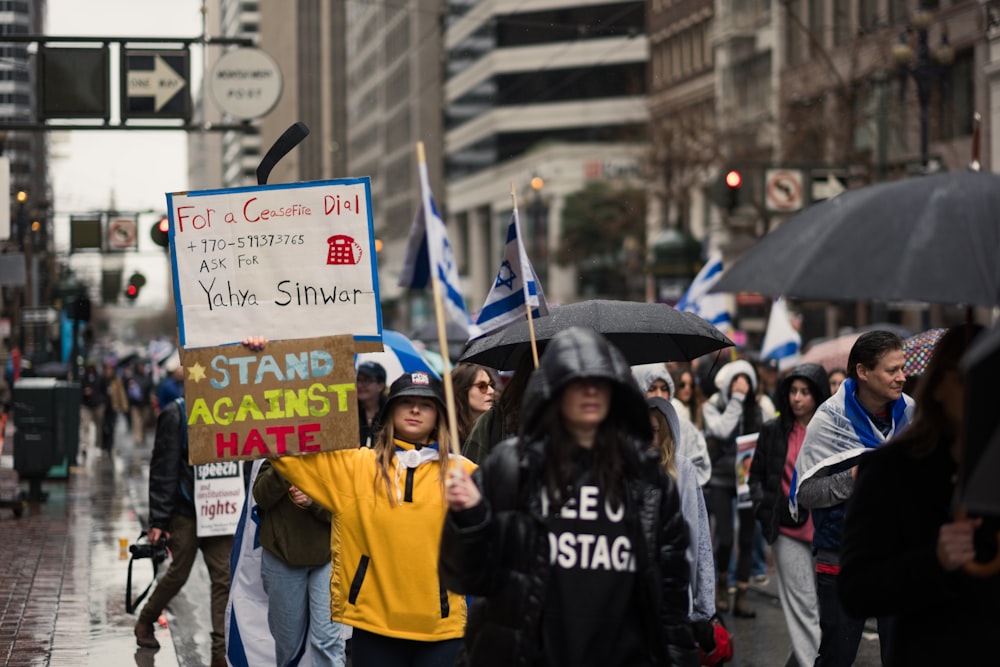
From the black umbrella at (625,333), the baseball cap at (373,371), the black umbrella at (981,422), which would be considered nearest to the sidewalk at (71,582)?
the baseball cap at (373,371)

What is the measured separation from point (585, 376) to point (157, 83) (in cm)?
1621

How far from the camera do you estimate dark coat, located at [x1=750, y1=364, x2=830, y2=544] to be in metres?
9.38

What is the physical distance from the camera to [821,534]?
7.69 m

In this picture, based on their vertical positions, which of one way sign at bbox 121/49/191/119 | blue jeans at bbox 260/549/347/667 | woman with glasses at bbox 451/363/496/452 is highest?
one way sign at bbox 121/49/191/119

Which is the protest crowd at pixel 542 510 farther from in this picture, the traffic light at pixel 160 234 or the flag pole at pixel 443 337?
the traffic light at pixel 160 234

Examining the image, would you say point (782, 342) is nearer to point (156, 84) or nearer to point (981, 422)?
point (156, 84)

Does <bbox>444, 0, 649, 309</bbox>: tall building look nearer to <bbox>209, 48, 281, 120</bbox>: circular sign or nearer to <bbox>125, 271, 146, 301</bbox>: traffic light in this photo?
<bbox>125, 271, 146, 301</bbox>: traffic light

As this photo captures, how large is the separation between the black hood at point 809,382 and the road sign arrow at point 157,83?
1208cm

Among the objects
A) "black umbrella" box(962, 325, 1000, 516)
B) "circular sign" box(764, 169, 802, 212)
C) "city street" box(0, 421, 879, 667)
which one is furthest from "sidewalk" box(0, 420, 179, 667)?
"circular sign" box(764, 169, 802, 212)

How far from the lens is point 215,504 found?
9.91 meters

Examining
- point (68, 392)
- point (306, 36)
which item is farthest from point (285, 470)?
point (306, 36)

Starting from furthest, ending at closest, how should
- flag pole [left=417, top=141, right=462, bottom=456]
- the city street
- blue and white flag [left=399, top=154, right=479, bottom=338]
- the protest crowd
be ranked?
the city street, blue and white flag [left=399, top=154, right=479, bottom=338], flag pole [left=417, top=141, right=462, bottom=456], the protest crowd

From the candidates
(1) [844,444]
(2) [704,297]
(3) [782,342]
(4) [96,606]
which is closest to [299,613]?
(1) [844,444]

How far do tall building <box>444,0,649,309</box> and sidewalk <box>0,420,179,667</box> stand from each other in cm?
5030
